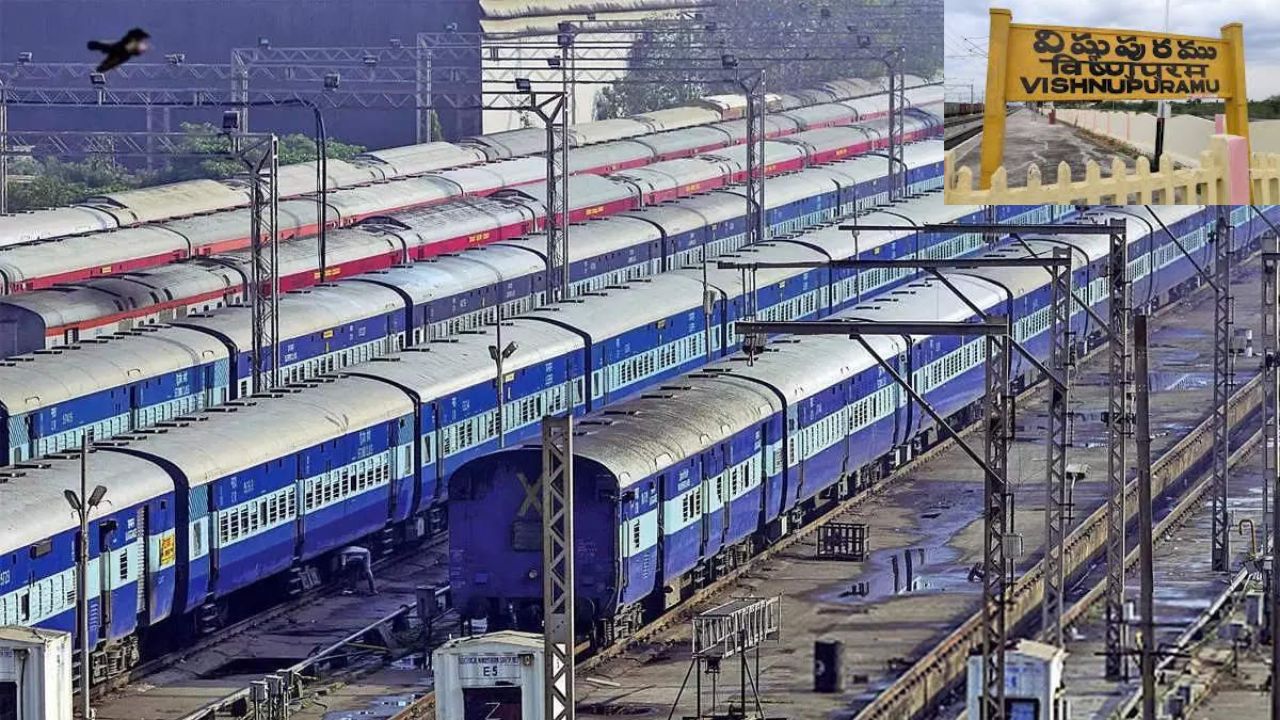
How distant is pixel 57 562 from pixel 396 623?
888cm

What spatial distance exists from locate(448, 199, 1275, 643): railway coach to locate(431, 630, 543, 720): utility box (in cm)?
734

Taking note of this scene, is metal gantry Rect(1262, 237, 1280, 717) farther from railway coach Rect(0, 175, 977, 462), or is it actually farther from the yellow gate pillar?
railway coach Rect(0, 175, 977, 462)

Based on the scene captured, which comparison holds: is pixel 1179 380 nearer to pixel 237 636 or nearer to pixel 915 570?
pixel 915 570

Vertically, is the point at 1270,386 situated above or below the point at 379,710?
above

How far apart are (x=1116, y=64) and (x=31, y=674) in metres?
14.6

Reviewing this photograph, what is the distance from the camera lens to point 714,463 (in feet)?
141

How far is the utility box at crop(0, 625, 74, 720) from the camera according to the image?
3125 cm

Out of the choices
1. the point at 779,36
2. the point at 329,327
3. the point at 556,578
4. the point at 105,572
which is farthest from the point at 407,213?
the point at 779,36

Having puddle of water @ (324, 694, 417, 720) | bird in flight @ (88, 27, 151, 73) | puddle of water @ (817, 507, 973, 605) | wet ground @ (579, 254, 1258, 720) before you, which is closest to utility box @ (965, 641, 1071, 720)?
wet ground @ (579, 254, 1258, 720)

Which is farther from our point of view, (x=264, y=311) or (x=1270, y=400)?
(x=264, y=311)

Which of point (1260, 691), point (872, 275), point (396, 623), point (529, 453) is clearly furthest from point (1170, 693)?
point (872, 275)

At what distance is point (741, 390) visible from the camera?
4631 centimetres

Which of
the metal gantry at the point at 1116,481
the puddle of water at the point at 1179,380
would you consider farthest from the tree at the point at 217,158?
the metal gantry at the point at 1116,481

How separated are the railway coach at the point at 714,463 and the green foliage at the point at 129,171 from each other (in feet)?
178
